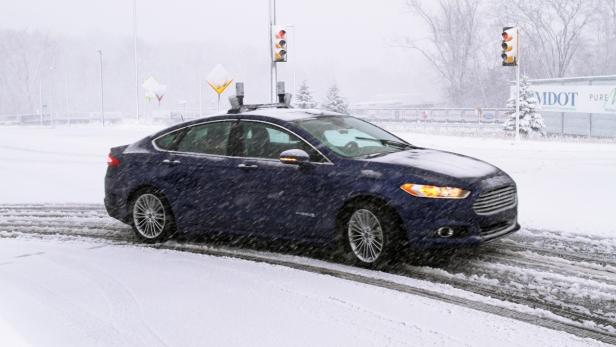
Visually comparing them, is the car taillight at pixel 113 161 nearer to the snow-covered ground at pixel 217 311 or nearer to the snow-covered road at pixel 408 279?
the snow-covered road at pixel 408 279

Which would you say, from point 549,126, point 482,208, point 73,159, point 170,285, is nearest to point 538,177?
point 482,208

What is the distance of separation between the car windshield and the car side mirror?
31 centimetres

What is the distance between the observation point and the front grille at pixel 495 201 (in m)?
6.66

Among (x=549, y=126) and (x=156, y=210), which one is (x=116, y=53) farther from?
(x=156, y=210)

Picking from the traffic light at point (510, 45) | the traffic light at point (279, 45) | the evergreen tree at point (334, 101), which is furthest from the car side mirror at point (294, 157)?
the evergreen tree at point (334, 101)

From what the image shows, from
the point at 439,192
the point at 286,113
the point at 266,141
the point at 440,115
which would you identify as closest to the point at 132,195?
the point at 266,141

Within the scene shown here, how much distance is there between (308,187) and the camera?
23.5 ft

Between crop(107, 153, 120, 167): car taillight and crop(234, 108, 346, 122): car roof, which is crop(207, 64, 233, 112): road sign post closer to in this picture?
crop(107, 153, 120, 167): car taillight

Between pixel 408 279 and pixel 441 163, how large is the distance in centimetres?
132

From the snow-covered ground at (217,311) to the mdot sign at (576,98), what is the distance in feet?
85.3

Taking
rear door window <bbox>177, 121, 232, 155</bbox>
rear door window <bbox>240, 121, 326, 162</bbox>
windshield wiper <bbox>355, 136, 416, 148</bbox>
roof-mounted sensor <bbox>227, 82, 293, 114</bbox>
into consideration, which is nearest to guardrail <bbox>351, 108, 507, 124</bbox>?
roof-mounted sensor <bbox>227, 82, 293, 114</bbox>

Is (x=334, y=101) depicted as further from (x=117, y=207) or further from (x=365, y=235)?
(x=365, y=235)

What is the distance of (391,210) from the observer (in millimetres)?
6652

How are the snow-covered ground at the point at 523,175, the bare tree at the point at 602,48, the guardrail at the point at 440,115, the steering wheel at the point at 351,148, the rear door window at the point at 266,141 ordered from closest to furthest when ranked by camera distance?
the steering wheel at the point at 351,148 → the rear door window at the point at 266,141 → the snow-covered ground at the point at 523,175 → the guardrail at the point at 440,115 → the bare tree at the point at 602,48
